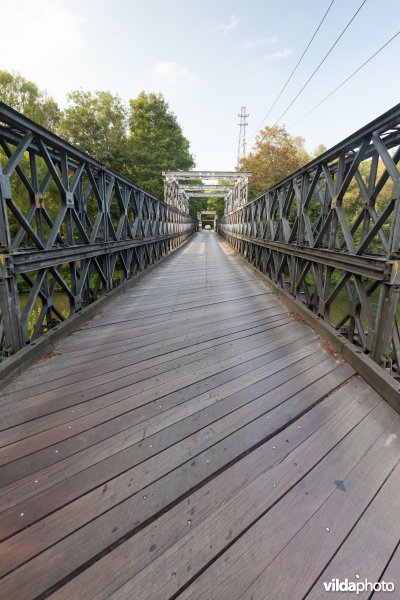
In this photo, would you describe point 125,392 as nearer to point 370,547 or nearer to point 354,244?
point 370,547

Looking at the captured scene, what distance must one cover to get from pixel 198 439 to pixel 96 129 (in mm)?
24696

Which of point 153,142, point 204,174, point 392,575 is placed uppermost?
point 153,142

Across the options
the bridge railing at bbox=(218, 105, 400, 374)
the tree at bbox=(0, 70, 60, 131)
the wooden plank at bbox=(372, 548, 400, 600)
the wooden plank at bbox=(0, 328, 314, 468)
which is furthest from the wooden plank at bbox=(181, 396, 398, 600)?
the tree at bbox=(0, 70, 60, 131)

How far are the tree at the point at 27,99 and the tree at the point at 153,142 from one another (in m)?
6.75

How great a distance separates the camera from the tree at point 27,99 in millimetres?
21031

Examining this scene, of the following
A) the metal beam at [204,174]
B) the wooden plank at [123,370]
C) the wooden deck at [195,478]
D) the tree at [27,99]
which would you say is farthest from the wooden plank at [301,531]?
the tree at [27,99]

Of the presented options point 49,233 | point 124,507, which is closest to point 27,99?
point 49,233

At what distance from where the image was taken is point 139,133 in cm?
2328

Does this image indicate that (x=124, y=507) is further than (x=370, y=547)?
Yes

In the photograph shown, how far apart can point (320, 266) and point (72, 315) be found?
2.98m

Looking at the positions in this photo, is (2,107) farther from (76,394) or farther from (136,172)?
(136,172)

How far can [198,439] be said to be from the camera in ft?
5.46

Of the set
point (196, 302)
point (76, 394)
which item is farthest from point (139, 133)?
point (76, 394)

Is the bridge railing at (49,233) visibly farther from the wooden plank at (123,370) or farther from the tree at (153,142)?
the tree at (153,142)
